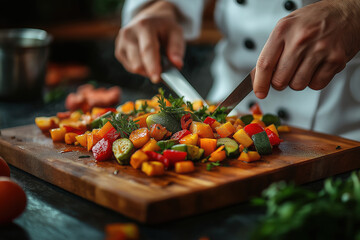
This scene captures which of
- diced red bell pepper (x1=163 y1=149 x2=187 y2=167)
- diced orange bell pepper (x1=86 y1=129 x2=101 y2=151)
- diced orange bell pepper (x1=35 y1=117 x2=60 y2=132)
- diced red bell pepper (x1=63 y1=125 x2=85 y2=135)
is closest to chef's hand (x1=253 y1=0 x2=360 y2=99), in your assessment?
diced red bell pepper (x1=163 y1=149 x2=187 y2=167)

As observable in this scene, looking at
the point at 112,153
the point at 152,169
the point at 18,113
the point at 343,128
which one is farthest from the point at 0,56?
the point at 343,128

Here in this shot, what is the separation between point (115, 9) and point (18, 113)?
293cm

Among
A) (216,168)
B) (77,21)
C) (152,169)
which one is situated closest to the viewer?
(152,169)

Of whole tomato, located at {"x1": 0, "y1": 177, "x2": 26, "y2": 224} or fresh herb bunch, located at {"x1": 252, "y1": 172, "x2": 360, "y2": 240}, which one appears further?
whole tomato, located at {"x1": 0, "y1": 177, "x2": 26, "y2": 224}

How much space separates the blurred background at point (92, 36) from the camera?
480 cm

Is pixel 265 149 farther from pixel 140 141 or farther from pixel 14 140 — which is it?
pixel 14 140

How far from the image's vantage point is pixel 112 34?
4.79 metres

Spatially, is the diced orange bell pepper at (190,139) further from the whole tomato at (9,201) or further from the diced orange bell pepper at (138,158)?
the whole tomato at (9,201)

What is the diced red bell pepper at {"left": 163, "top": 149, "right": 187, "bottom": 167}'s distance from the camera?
1549mm

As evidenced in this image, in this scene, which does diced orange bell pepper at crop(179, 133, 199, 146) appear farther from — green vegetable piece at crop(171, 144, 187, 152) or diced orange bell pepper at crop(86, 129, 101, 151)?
diced orange bell pepper at crop(86, 129, 101, 151)

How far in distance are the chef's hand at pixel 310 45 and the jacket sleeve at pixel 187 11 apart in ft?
3.73

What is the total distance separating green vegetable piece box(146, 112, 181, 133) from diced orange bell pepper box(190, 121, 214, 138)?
0.29ft

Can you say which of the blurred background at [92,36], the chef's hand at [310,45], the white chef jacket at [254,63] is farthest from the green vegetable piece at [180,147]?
the blurred background at [92,36]

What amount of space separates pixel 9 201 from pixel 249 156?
2.74 ft
